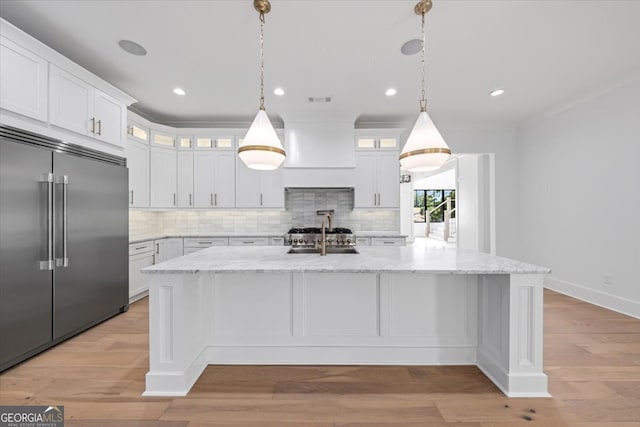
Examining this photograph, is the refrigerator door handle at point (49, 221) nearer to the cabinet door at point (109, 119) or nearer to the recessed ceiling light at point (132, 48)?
the cabinet door at point (109, 119)

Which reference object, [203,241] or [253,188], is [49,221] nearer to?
[203,241]

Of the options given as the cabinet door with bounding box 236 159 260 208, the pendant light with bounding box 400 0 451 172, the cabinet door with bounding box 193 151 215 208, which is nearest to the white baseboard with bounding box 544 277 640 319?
the pendant light with bounding box 400 0 451 172

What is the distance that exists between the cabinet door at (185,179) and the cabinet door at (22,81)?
218 centimetres

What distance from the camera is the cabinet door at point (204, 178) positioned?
15.0 ft

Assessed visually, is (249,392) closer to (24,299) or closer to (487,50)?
(24,299)

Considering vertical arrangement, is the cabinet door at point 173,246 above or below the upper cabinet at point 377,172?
below

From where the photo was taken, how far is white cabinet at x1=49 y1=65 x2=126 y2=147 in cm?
248

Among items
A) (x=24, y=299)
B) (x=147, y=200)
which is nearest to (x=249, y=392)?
(x=24, y=299)

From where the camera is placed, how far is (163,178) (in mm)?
4383

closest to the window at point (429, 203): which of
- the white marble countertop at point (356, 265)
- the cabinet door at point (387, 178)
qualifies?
the cabinet door at point (387, 178)

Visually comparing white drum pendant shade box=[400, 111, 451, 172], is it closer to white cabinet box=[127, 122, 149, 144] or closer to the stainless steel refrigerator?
the stainless steel refrigerator

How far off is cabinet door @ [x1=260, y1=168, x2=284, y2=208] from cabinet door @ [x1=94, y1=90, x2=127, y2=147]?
2.01m

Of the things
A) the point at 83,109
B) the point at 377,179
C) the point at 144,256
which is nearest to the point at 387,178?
the point at 377,179

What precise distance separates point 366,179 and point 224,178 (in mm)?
2396
